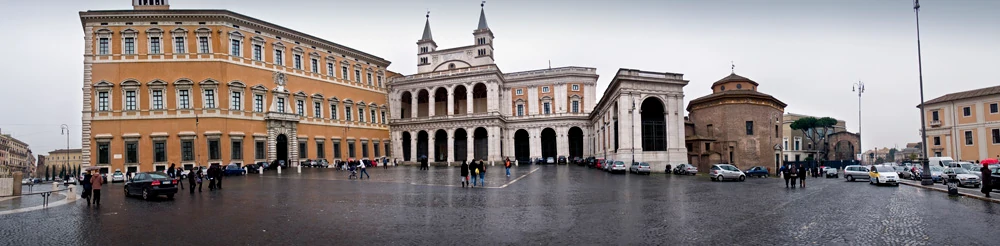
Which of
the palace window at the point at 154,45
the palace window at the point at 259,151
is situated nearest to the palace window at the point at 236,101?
the palace window at the point at 259,151

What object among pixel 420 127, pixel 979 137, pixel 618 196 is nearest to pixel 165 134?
pixel 420 127

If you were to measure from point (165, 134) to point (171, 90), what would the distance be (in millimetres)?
3639

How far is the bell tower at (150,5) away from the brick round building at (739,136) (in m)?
46.1

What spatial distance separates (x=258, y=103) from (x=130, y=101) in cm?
923

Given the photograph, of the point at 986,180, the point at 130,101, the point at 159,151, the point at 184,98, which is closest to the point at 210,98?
the point at 184,98

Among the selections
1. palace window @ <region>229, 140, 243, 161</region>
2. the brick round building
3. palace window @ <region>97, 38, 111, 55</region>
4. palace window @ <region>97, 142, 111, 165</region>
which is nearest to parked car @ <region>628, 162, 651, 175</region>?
the brick round building

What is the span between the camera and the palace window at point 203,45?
42062 millimetres

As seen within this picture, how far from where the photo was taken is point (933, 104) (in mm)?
52469

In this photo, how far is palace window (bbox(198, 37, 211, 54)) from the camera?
138 ft

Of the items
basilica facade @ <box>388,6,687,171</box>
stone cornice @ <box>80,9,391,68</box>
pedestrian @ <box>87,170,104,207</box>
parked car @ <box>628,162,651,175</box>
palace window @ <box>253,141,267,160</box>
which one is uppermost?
stone cornice @ <box>80,9,391,68</box>

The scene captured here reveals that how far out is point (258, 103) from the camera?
45.4m

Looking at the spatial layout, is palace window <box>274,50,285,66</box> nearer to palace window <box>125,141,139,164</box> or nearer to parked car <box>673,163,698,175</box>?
palace window <box>125,141,139,164</box>

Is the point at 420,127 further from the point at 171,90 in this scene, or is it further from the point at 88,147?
the point at 88,147

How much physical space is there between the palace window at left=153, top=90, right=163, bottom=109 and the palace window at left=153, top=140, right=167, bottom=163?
291 centimetres
